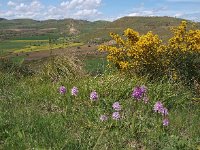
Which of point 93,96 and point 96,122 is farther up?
point 93,96

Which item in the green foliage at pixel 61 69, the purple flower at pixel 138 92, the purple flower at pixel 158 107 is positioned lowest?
the green foliage at pixel 61 69

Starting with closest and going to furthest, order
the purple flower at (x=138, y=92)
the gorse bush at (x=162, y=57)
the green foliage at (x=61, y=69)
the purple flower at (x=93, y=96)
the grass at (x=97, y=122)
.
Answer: the grass at (x=97, y=122), the purple flower at (x=138, y=92), the purple flower at (x=93, y=96), the gorse bush at (x=162, y=57), the green foliage at (x=61, y=69)

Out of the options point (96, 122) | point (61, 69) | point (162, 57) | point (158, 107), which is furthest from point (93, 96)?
point (61, 69)

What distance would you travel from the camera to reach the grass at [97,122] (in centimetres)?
564

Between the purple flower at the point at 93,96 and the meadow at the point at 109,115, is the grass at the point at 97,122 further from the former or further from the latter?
the purple flower at the point at 93,96

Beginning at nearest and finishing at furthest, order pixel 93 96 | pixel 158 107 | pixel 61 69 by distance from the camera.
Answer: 1. pixel 158 107
2. pixel 93 96
3. pixel 61 69

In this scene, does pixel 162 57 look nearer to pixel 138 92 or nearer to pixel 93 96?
pixel 93 96

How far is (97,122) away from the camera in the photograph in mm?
6598

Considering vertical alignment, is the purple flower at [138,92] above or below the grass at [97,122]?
above

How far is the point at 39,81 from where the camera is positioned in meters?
11.8

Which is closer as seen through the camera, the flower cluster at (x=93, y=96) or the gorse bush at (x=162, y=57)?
the flower cluster at (x=93, y=96)

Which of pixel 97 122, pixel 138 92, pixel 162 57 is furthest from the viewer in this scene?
pixel 162 57

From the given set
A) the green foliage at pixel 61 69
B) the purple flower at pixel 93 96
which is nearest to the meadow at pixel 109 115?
the purple flower at pixel 93 96

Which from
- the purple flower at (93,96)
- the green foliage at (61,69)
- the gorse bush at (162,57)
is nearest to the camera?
the purple flower at (93,96)
